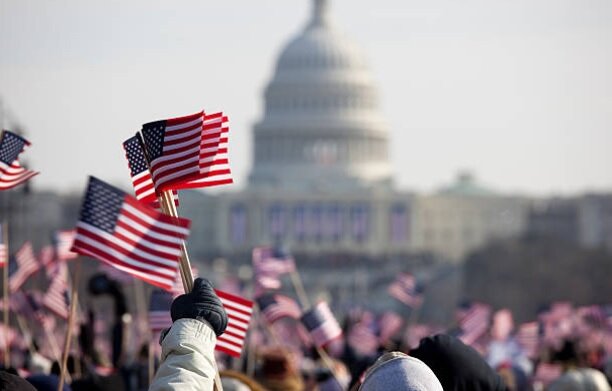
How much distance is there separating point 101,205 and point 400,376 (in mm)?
2817

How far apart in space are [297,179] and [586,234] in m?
25.2

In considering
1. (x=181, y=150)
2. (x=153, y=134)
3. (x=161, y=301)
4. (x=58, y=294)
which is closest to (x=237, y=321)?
(x=161, y=301)

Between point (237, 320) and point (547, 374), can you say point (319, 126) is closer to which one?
point (547, 374)

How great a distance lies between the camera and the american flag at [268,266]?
89.0 feet

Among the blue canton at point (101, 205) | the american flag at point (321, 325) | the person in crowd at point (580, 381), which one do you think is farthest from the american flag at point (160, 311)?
the blue canton at point (101, 205)

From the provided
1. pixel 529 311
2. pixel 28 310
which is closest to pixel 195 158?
pixel 28 310

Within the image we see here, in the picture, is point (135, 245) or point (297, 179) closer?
point (135, 245)

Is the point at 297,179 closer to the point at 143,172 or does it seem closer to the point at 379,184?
the point at 379,184

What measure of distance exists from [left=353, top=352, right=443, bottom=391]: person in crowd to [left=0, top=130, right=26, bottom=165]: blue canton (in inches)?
206

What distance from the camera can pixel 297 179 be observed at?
614ft

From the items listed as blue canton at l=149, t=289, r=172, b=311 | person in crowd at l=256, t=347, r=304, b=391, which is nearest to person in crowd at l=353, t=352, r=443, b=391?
person in crowd at l=256, t=347, r=304, b=391

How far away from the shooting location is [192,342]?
10.1 meters

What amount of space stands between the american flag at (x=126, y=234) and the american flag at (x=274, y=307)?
32.8 feet

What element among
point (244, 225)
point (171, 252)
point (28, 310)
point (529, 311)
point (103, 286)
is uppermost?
point (171, 252)
